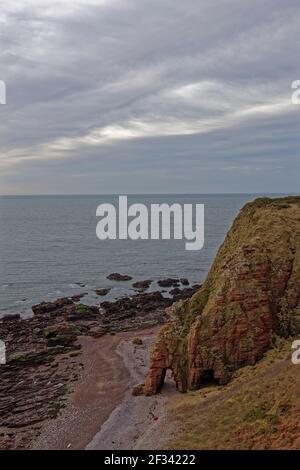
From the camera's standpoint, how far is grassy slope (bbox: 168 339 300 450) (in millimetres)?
26080

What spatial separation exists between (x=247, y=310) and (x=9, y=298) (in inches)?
2342

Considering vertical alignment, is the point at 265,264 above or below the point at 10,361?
above

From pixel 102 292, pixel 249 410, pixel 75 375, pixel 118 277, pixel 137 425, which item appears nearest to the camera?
pixel 249 410

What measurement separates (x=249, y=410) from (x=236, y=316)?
8.04m

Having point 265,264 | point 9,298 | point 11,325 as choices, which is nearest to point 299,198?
point 265,264

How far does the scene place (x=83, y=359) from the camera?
51.0 metres

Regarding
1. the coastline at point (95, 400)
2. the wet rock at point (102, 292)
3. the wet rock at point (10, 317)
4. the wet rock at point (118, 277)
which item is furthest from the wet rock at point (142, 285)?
the coastline at point (95, 400)

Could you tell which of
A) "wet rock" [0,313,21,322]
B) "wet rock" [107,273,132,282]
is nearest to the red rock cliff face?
"wet rock" [0,313,21,322]

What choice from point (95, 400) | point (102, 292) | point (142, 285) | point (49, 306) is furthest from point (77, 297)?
point (95, 400)

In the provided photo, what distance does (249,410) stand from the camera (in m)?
29.3

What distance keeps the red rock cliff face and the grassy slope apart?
1269mm

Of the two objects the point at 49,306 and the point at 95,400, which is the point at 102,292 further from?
the point at 95,400

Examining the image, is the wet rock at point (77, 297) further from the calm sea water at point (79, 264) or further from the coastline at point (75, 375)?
the coastline at point (75, 375)
